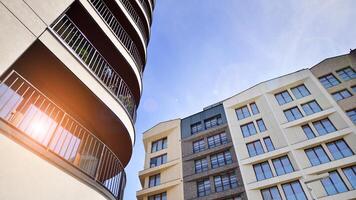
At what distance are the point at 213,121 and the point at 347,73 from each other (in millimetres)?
18200

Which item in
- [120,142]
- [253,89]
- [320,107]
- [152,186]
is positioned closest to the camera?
[120,142]

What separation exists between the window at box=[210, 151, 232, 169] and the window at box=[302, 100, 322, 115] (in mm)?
10686

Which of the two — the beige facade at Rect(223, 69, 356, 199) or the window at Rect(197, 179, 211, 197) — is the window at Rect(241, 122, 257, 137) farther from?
the window at Rect(197, 179, 211, 197)

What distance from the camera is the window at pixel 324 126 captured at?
1000 inches

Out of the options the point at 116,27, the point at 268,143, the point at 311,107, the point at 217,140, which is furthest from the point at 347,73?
the point at 116,27

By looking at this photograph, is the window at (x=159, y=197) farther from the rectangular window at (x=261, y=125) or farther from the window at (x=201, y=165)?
the rectangular window at (x=261, y=125)

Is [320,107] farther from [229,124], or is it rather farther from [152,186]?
[152,186]

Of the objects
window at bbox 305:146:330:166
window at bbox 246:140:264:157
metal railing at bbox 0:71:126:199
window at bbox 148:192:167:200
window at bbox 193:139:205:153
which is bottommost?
metal railing at bbox 0:71:126:199

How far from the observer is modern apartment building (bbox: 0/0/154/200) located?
471 centimetres

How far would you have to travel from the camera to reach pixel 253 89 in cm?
3341

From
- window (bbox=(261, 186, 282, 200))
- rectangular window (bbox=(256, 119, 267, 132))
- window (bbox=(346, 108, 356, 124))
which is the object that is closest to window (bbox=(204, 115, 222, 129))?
rectangular window (bbox=(256, 119, 267, 132))

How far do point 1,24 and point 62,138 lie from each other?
384cm

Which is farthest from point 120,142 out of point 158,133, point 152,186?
point 158,133

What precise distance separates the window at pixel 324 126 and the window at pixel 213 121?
12.0 m
